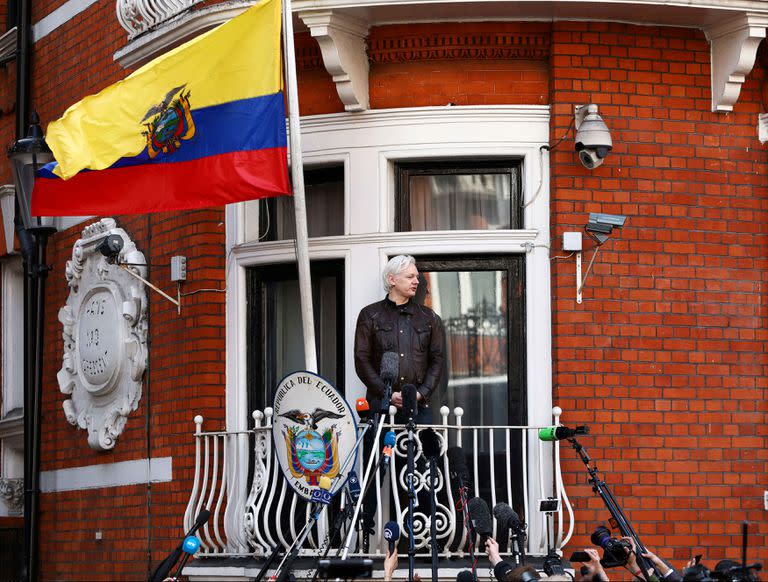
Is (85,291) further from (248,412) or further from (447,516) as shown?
(447,516)

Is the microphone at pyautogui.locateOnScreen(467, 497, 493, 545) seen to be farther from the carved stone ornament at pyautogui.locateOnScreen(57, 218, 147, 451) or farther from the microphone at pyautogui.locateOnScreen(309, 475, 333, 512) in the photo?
the carved stone ornament at pyautogui.locateOnScreen(57, 218, 147, 451)

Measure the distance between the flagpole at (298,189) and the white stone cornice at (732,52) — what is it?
3.02m

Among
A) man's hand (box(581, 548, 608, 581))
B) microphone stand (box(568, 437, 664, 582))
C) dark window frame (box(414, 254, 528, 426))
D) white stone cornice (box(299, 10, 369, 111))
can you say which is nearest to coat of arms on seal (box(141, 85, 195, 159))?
white stone cornice (box(299, 10, 369, 111))

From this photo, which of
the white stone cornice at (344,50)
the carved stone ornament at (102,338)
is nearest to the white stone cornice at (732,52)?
the white stone cornice at (344,50)

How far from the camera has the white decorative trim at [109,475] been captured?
510 inches

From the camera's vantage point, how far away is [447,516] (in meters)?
11.4

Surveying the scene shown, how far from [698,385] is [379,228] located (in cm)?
247

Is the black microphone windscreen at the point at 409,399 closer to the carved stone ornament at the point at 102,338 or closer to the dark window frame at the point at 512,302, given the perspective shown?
the dark window frame at the point at 512,302

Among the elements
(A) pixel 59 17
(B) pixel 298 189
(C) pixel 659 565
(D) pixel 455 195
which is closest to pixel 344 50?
(B) pixel 298 189

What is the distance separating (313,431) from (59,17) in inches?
224

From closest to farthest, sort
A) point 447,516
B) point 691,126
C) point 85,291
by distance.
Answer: point 447,516, point 691,126, point 85,291

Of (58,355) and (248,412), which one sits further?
(58,355)

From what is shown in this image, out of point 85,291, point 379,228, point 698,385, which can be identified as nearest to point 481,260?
point 379,228

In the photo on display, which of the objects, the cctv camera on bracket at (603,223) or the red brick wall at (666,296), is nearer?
the cctv camera on bracket at (603,223)
